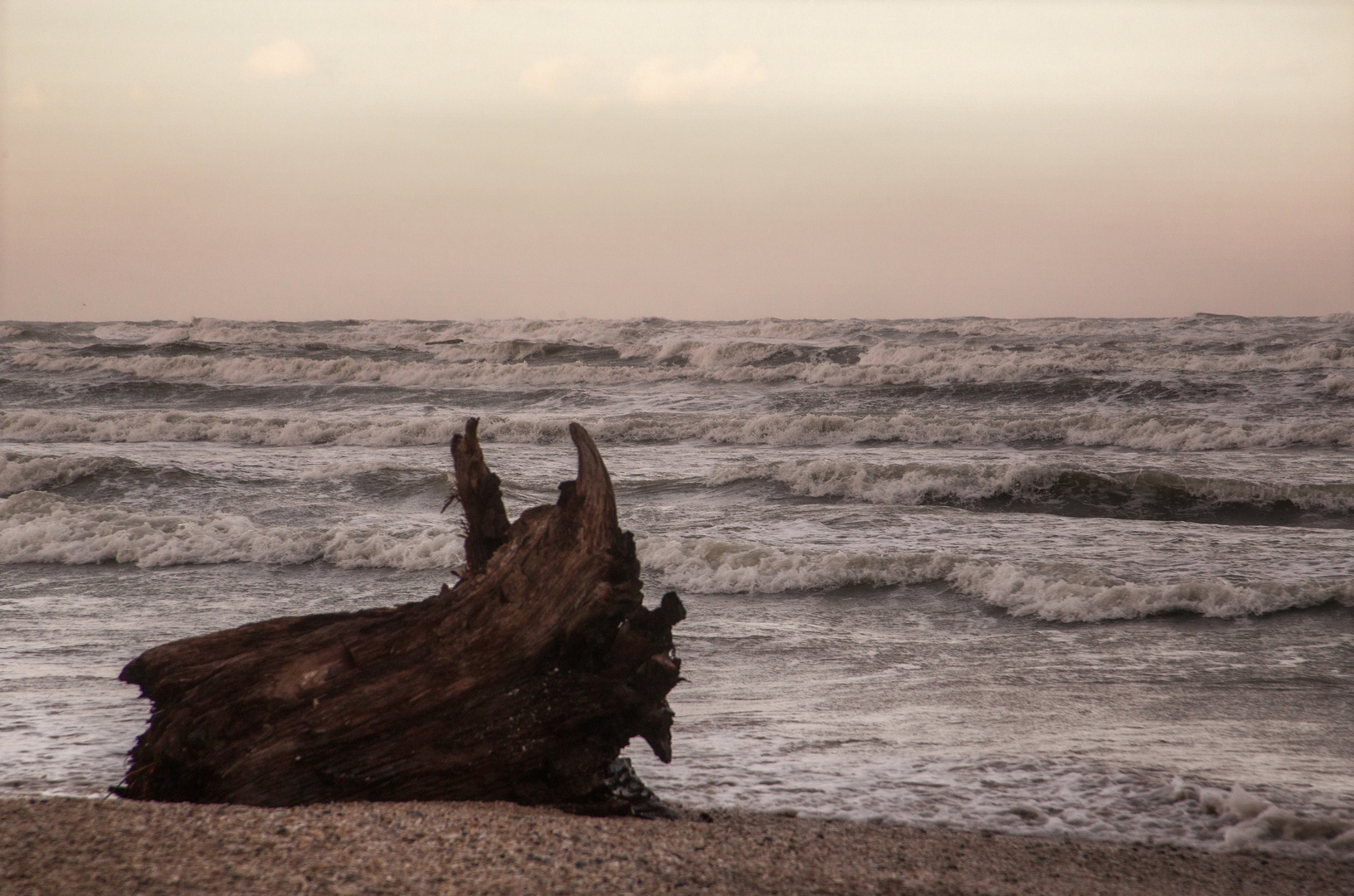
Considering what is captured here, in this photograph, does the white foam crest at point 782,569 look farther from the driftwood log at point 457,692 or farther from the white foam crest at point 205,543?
the driftwood log at point 457,692

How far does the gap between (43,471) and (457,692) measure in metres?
13.1

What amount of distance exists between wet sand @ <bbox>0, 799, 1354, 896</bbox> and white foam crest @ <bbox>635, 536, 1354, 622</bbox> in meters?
3.83

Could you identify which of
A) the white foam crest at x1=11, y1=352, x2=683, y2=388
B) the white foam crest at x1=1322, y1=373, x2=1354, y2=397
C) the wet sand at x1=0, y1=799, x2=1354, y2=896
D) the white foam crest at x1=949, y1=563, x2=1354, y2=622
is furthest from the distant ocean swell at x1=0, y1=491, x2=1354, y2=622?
the white foam crest at x1=11, y1=352, x2=683, y2=388

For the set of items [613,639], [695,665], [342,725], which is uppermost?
[613,639]

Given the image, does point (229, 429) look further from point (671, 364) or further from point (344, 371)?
point (671, 364)

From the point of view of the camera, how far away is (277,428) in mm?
19109

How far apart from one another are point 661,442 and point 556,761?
14963 millimetres

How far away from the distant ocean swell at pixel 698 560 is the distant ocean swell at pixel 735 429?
27.2ft

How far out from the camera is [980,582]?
7688 mm

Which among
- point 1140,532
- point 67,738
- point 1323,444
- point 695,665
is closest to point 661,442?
point 1140,532

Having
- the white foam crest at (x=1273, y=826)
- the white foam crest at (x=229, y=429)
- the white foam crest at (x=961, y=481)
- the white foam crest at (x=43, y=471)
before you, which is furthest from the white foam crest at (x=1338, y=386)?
the white foam crest at (x=43, y=471)

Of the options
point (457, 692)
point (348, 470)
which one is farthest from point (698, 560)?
point (348, 470)

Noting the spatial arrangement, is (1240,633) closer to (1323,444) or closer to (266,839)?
(266,839)

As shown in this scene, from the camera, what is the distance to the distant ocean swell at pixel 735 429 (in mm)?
16500
